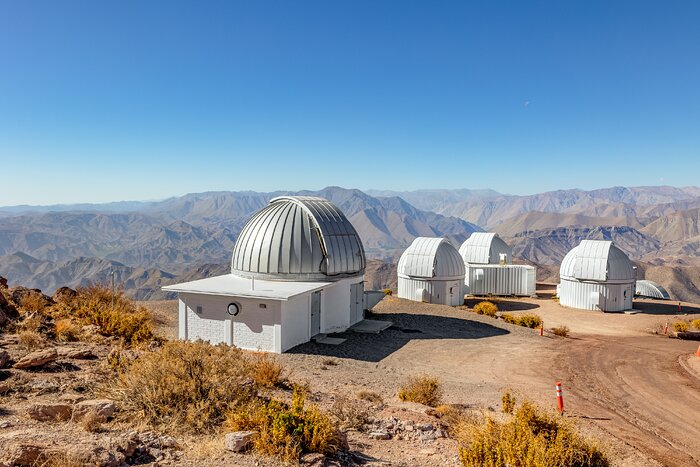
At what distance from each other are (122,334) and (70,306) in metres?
4.30

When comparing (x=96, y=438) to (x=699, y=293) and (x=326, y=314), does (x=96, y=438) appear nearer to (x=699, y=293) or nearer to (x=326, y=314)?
(x=326, y=314)

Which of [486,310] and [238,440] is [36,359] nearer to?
[238,440]

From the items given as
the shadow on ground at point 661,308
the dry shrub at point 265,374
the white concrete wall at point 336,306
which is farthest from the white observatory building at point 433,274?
the dry shrub at point 265,374

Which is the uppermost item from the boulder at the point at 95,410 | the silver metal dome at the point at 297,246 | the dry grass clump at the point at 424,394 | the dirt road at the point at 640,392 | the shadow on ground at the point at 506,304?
the silver metal dome at the point at 297,246

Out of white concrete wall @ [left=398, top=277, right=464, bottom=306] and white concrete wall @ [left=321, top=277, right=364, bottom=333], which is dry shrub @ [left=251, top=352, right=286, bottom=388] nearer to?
white concrete wall @ [left=321, top=277, right=364, bottom=333]

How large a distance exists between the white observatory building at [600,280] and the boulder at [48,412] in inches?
1201

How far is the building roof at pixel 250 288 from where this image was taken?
16.3 metres

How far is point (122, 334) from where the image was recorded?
1385cm

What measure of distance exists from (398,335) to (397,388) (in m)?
7.96

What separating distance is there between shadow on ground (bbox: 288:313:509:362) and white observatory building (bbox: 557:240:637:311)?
463 inches

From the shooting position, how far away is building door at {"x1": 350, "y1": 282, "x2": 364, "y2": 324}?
20672 mm

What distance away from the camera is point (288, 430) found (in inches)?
257

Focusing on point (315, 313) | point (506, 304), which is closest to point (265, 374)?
point (315, 313)

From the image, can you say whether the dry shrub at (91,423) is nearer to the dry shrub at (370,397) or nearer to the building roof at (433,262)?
the dry shrub at (370,397)
